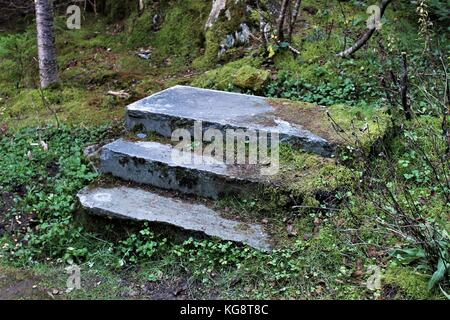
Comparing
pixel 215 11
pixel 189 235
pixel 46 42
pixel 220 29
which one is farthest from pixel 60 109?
pixel 189 235

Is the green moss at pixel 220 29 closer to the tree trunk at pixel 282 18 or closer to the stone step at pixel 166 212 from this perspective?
the tree trunk at pixel 282 18

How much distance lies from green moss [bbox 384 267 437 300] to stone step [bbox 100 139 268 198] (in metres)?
1.35

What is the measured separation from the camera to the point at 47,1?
7.41 metres

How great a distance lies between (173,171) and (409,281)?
2258mm

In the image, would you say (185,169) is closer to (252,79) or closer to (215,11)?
(252,79)

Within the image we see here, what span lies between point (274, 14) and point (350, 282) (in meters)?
5.71

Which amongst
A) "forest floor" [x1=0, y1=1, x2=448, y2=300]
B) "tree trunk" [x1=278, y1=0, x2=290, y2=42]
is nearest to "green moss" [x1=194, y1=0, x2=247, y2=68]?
"forest floor" [x1=0, y1=1, x2=448, y2=300]

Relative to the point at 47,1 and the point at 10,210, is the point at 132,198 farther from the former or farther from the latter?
the point at 47,1

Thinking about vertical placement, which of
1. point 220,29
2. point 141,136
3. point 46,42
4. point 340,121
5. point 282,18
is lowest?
point 141,136

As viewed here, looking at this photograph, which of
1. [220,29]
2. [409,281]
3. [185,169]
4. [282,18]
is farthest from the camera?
[220,29]

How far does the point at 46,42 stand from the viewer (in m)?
7.65

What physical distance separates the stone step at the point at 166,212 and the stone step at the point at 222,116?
36.0 inches

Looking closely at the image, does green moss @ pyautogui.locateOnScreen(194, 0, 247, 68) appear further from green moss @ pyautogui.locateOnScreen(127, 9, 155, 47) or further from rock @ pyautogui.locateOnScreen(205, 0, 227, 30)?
green moss @ pyautogui.locateOnScreen(127, 9, 155, 47)

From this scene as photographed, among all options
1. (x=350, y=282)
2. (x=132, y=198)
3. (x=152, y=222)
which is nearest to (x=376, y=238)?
(x=350, y=282)
